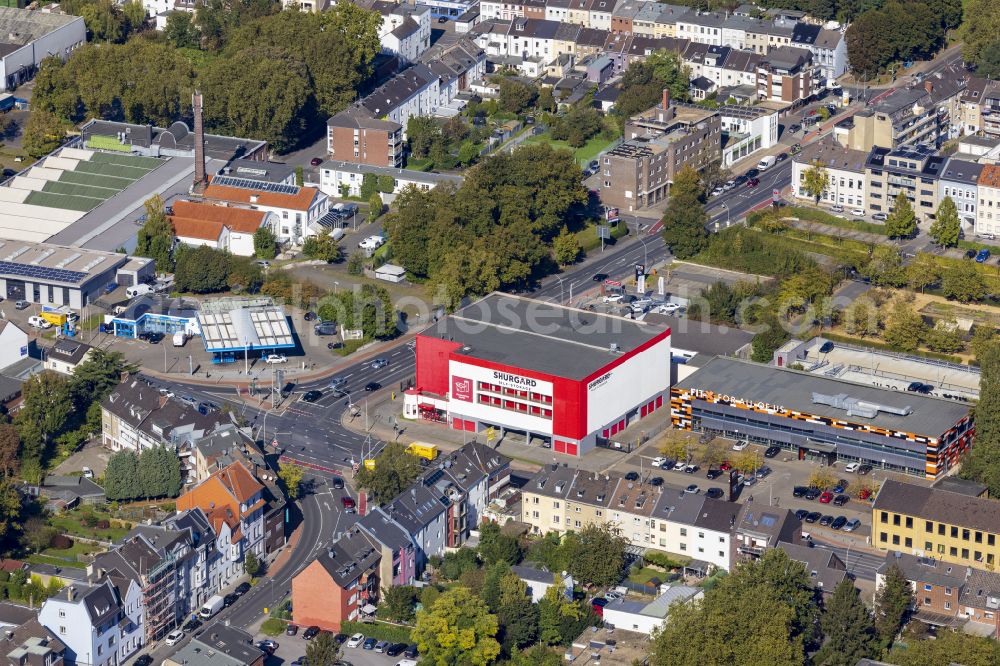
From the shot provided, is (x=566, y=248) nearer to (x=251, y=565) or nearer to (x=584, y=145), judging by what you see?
(x=584, y=145)

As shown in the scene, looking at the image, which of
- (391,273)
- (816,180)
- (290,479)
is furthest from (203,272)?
(816,180)

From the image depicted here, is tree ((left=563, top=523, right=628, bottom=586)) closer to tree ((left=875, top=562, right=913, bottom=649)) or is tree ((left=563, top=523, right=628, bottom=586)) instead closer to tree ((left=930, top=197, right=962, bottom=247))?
tree ((left=875, top=562, right=913, bottom=649))

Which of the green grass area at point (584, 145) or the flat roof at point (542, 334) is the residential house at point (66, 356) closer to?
the flat roof at point (542, 334)

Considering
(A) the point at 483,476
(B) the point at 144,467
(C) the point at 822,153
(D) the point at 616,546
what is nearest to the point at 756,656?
(D) the point at 616,546

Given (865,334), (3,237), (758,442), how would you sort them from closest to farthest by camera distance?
(758,442) → (865,334) → (3,237)

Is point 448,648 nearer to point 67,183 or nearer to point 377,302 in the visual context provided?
point 377,302

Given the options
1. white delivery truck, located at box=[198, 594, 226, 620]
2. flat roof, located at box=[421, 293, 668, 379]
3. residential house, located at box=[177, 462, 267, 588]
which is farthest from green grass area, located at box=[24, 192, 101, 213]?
white delivery truck, located at box=[198, 594, 226, 620]
